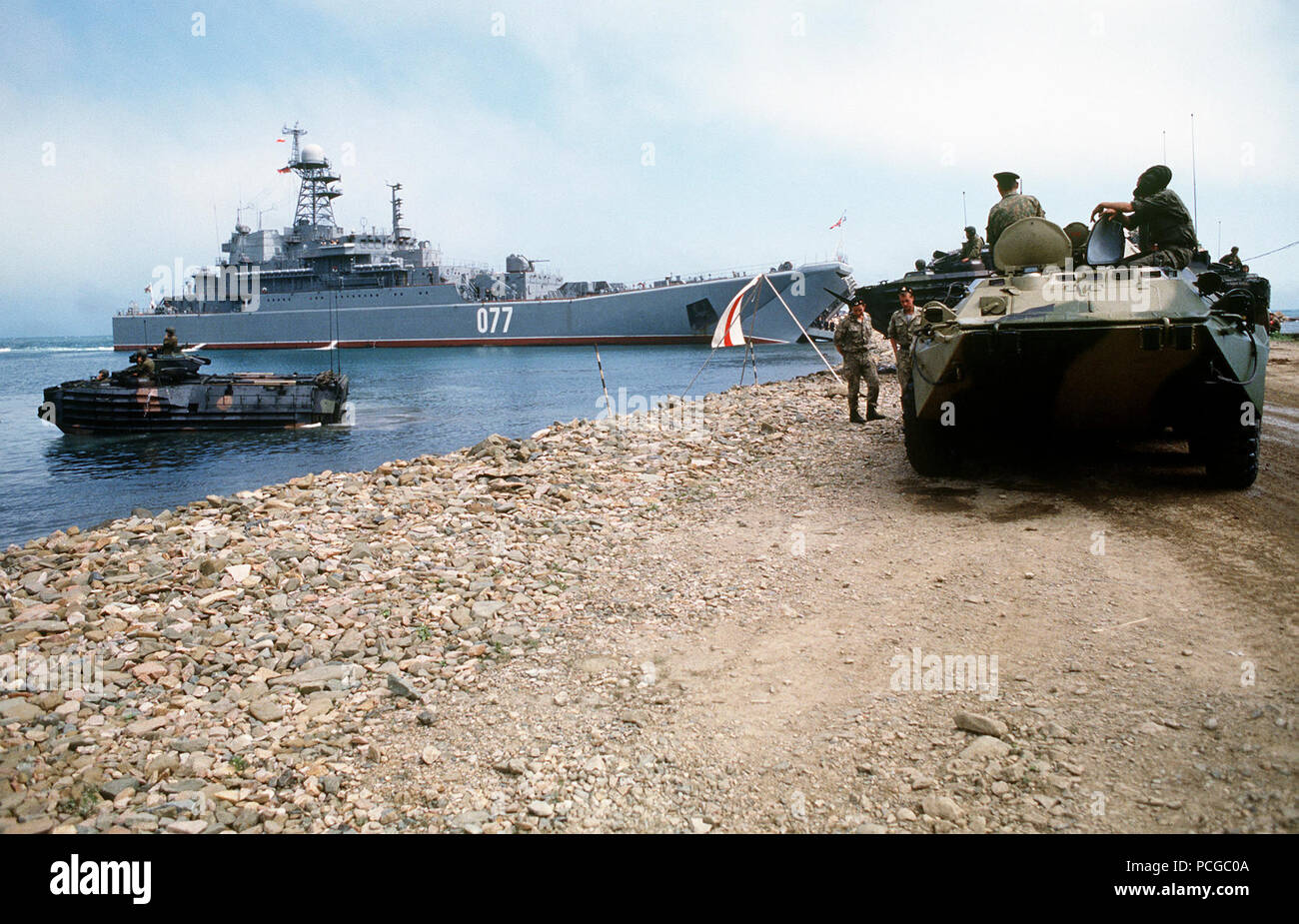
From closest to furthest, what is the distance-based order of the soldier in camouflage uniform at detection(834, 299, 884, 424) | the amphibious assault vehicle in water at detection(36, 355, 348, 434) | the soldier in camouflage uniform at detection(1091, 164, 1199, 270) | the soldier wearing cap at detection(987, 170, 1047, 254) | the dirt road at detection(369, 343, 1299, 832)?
the dirt road at detection(369, 343, 1299, 832)
the soldier in camouflage uniform at detection(1091, 164, 1199, 270)
the soldier wearing cap at detection(987, 170, 1047, 254)
the soldier in camouflage uniform at detection(834, 299, 884, 424)
the amphibious assault vehicle in water at detection(36, 355, 348, 434)

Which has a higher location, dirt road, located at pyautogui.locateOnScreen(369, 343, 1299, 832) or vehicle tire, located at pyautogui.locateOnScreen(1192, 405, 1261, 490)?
vehicle tire, located at pyautogui.locateOnScreen(1192, 405, 1261, 490)

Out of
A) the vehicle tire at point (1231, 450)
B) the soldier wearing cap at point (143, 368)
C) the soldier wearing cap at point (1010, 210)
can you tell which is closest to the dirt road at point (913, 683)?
the vehicle tire at point (1231, 450)

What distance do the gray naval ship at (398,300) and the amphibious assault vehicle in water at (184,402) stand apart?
33.4 metres

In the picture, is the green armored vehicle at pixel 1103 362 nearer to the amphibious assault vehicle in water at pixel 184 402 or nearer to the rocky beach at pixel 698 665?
the rocky beach at pixel 698 665

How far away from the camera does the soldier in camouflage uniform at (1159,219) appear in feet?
25.8

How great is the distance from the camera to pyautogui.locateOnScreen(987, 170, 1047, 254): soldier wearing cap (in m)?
8.81

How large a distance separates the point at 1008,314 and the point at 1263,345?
7.17 feet

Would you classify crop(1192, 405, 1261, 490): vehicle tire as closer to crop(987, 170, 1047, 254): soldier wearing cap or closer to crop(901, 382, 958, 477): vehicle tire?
crop(901, 382, 958, 477): vehicle tire

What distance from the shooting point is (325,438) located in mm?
21797

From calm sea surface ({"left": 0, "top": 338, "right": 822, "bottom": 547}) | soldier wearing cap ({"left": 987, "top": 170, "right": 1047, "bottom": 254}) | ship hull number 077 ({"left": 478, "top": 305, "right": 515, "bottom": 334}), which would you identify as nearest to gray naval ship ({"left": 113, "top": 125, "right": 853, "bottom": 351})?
ship hull number 077 ({"left": 478, "top": 305, "right": 515, "bottom": 334})

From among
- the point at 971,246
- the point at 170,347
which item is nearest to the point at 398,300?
the point at 170,347

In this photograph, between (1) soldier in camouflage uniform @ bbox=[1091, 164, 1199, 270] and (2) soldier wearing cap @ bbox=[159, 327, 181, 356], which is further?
(2) soldier wearing cap @ bbox=[159, 327, 181, 356]

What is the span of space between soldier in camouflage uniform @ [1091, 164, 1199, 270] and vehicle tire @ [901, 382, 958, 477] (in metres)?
2.36

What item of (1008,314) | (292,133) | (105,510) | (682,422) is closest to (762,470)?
(1008,314)
